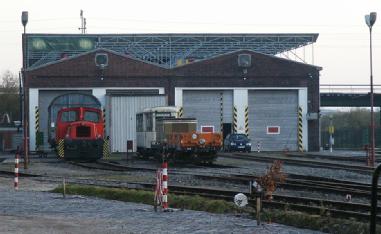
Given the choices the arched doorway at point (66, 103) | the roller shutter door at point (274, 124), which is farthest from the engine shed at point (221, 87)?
the arched doorway at point (66, 103)

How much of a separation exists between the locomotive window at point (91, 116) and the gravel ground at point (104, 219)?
22.4m

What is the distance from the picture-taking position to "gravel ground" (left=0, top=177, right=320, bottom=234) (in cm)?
1293

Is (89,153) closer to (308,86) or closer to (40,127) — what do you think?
(40,127)

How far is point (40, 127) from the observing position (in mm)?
56875

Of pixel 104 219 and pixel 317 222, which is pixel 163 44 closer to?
pixel 104 219

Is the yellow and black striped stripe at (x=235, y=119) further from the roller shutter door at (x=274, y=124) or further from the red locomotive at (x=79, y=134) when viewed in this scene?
the red locomotive at (x=79, y=134)

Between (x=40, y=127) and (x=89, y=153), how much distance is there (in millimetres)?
17372

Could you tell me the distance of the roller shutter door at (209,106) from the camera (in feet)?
195

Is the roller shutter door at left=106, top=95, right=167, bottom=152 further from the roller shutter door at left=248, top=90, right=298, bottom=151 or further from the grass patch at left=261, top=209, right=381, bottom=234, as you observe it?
the grass patch at left=261, top=209, right=381, bottom=234

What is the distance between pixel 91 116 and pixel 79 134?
182cm

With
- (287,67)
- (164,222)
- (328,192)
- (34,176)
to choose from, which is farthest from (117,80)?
(164,222)

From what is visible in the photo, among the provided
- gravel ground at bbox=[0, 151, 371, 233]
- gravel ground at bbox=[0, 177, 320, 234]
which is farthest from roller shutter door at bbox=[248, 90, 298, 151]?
gravel ground at bbox=[0, 177, 320, 234]

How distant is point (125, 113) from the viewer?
51.2 meters

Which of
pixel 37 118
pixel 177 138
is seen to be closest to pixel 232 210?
pixel 177 138
